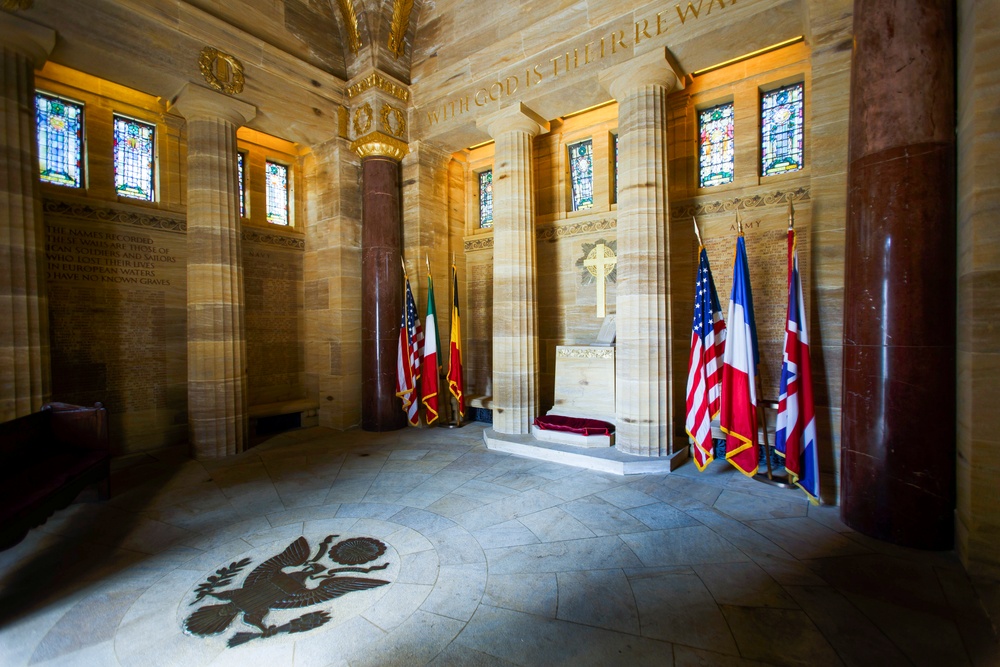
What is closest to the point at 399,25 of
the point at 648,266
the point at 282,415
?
the point at 648,266

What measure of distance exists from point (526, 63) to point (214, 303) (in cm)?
594

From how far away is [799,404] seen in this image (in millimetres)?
4375

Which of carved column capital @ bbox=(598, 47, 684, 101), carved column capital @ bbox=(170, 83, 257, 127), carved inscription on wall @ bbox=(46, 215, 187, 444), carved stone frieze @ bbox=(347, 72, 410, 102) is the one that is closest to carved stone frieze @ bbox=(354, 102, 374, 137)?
carved stone frieze @ bbox=(347, 72, 410, 102)

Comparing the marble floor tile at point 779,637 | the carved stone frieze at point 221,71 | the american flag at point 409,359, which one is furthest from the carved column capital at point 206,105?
the marble floor tile at point 779,637

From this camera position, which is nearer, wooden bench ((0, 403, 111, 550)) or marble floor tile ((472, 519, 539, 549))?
wooden bench ((0, 403, 111, 550))

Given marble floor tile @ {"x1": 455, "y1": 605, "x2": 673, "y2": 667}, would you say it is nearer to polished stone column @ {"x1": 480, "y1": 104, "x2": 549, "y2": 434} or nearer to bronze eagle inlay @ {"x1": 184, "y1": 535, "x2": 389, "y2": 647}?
bronze eagle inlay @ {"x1": 184, "y1": 535, "x2": 389, "y2": 647}

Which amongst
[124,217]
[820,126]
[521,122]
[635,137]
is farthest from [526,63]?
[124,217]

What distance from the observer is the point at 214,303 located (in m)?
6.47

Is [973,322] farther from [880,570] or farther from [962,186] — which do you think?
[880,570]

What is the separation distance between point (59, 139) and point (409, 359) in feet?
19.9

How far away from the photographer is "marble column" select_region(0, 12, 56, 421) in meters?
4.75

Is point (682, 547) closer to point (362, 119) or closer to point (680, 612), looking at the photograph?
point (680, 612)

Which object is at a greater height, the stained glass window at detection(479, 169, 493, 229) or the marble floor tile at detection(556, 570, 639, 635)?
the stained glass window at detection(479, 169, 493, 229)

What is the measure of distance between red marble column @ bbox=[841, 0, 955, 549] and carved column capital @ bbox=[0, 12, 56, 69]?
8579mm
